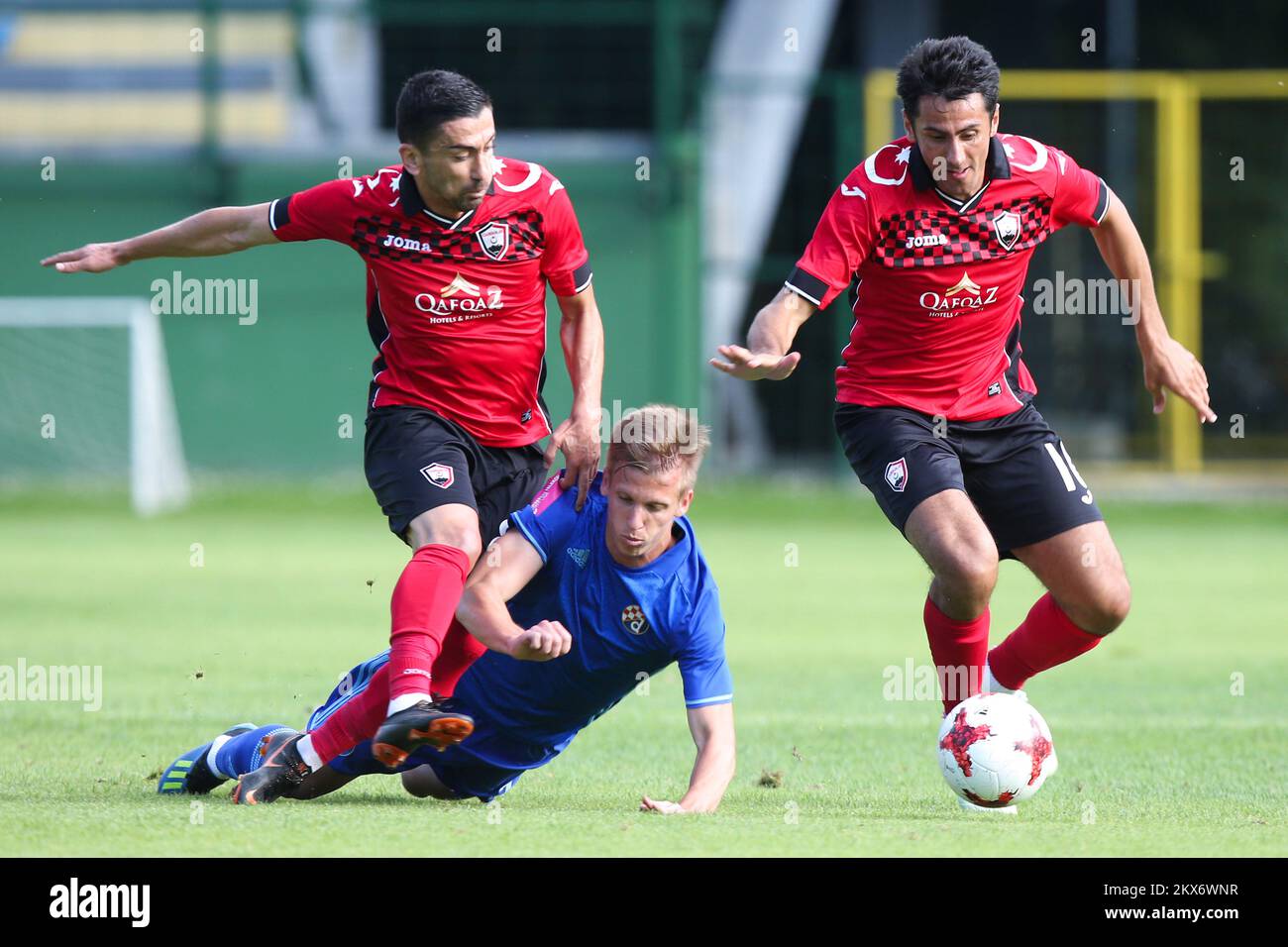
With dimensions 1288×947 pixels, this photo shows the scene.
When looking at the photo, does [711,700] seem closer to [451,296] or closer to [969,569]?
[969,569]

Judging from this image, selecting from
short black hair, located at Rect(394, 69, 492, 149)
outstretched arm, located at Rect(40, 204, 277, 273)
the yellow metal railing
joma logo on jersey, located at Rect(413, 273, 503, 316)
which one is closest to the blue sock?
joma logo on jersey, located at Rect(413, 273, 503, 316)

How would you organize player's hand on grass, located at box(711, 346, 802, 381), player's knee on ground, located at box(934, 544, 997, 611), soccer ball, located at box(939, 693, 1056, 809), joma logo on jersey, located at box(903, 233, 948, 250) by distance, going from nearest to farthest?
soccer ball, located at box(939, 693, 1056, 809) < player's hand on grass, located at box(711, 346, 802, 381) < player's knee on ground, located at box(934, 544, 997, 611) < joma logo on jersey, located at box(903, 233, 948, 250)

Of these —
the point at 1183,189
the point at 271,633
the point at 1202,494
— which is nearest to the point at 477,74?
the point at 1183,189

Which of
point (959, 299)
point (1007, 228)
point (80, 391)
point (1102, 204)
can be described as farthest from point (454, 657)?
point (80, 391)

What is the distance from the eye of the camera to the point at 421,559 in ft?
17.2

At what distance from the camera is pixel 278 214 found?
19.0 feet

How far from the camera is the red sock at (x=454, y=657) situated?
564cm

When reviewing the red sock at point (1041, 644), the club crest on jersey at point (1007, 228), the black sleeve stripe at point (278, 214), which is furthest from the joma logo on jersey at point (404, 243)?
the red sock at point (1041, 644)

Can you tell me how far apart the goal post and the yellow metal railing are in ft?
23.4

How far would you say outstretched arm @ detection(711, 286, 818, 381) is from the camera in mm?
5199

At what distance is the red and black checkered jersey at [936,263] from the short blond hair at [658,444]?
77cm

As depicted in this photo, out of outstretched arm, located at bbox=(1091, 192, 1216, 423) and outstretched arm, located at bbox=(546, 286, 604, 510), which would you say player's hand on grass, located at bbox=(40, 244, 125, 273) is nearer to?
outstretched arm, located at bbox=(546, 286, 604, 510)

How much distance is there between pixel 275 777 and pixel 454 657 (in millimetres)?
711

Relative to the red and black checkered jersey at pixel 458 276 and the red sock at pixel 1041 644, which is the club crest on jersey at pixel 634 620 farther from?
the red sock at pixel 1041 644
